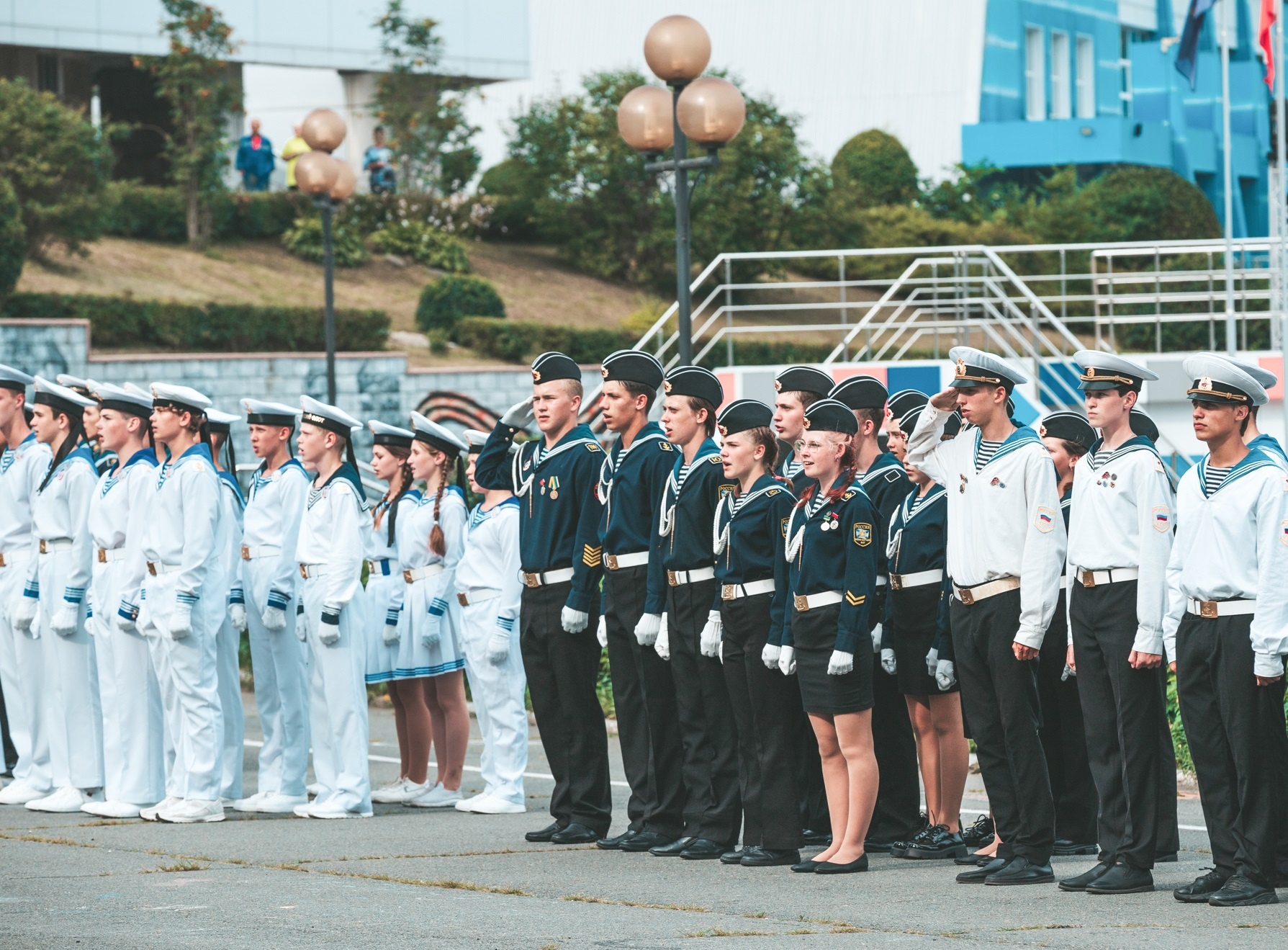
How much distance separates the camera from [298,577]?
11.0 m

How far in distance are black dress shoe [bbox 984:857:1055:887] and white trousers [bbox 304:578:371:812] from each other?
156 inches

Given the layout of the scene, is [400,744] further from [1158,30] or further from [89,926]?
[1158,30]

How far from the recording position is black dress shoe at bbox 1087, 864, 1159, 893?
25.2 ft

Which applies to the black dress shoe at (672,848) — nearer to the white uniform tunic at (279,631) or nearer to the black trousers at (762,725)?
the black trousers at (762,725)

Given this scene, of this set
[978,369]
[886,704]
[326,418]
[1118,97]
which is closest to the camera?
[978,369]

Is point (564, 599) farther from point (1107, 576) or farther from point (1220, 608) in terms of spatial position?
point (1220, 608)

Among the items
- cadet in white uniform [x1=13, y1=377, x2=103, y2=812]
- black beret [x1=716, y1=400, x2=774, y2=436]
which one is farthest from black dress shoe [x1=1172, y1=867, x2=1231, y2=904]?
cadet in white uniform [x1=13, y1=377, x2=103, y2=812]

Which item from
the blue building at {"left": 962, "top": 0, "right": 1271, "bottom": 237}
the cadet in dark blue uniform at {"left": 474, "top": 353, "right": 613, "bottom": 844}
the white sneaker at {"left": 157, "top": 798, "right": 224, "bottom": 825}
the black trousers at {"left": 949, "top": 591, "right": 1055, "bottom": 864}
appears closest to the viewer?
the black trousers at {"left": 949, "top": 591, "right": 1055, "bottom": 864}

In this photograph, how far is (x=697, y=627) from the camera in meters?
8.88

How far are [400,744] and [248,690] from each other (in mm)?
5723

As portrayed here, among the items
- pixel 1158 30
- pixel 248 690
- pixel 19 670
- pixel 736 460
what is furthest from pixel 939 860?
pixel 1158 30

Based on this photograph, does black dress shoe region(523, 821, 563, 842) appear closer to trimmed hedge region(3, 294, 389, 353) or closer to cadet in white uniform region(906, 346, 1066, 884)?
cadet in white uniform region(906, 346, 1066, 884)

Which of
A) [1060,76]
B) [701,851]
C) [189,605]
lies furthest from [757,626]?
[1060,76]

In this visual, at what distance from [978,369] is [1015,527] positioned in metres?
0.70
